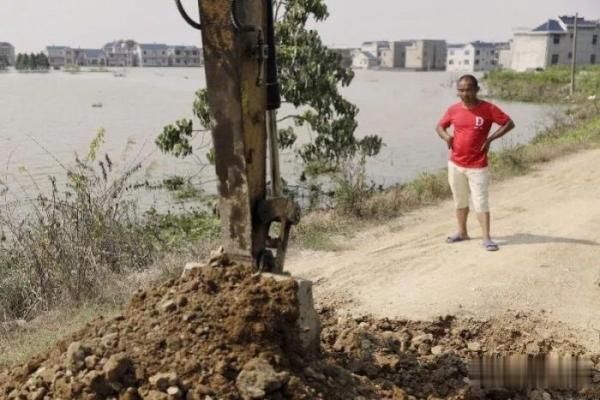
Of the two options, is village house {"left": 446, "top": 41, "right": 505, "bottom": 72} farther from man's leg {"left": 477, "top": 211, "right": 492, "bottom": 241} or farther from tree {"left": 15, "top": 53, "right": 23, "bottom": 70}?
man's leg {"left": 477, "top": 211, "right": 492, "bottom": 241}

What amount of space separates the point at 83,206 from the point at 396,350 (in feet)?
12.4

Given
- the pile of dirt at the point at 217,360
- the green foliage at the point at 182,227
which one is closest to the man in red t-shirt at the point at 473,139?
the pile of dirt at the point at 217,360

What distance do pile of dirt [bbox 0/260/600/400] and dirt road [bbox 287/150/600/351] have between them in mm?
1203

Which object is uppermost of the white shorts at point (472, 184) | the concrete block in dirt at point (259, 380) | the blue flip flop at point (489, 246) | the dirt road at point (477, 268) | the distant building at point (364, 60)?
the distant building at point (364, 60)

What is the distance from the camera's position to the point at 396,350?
4.10 m

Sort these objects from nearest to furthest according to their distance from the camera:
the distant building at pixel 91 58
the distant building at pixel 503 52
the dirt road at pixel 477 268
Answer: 1. the dirt road at pixel 477 268
2. the distant building at pixel 503 52
3. the distant building at pixel 91 58

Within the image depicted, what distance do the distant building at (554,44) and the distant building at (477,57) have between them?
29.2m

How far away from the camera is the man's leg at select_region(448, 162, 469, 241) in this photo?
21.4 feet


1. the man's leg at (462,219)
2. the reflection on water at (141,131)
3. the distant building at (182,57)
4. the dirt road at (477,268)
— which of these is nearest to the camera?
the dirt road at (477,268)

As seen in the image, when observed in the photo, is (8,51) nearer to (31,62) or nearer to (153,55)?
(31,62)

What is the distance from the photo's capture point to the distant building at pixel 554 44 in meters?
64.8

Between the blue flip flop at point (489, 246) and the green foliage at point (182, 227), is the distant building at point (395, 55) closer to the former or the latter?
the green foliage at point (182, 227)

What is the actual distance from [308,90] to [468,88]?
3.60 metres

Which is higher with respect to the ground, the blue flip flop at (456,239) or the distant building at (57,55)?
the distant building at (57,55)
